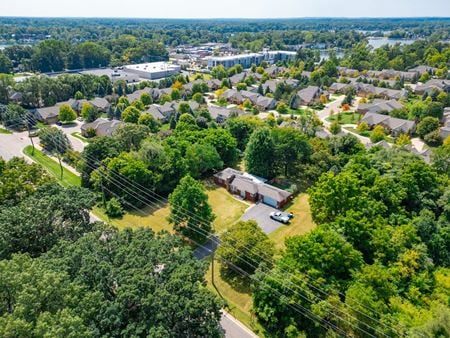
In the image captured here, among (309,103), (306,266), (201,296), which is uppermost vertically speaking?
(201,296)

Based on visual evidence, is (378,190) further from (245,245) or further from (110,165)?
(110,165)

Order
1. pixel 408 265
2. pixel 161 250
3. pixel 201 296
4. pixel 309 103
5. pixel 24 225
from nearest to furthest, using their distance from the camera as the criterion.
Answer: pixel 201 296 < pixel 161 250 < pixel 24 225 < pixel 408 265 < pixel 309 103

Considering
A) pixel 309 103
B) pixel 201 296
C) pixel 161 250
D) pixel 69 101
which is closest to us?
pixel 201 296

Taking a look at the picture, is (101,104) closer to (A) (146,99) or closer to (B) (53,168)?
(A) (146,99)

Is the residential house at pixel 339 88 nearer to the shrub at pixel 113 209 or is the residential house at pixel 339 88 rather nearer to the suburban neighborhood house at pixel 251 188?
the suburban neighborhood house at pixel 251 188

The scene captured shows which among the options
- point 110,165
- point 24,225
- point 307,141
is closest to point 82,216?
point 24,225

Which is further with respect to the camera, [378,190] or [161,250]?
[378,190]

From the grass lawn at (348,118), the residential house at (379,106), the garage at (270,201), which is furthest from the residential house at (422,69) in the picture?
the garage at (270,201)

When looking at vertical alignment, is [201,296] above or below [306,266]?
above
